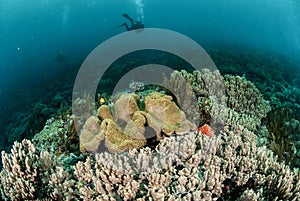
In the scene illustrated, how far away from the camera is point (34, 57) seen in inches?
1315

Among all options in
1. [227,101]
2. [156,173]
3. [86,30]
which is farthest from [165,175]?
[86,30]

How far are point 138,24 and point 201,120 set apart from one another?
538 inches

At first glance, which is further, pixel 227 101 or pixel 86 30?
pixel 86 30

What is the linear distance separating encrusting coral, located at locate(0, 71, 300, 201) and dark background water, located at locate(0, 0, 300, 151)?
1244 cm

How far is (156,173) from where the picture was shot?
343 centimetres

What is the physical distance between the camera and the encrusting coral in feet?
11.1

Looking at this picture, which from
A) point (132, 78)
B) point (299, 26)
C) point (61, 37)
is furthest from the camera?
point (299, 26)

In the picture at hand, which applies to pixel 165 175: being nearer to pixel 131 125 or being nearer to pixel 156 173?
pixel 156 173

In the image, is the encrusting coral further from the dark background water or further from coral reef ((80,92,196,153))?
the dark background water

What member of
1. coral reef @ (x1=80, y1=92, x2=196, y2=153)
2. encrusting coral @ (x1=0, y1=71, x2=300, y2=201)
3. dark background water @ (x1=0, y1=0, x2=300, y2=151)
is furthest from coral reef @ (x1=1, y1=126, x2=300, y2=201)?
dark background water @ (x1=0, y1=0, x2=300, y2=151)

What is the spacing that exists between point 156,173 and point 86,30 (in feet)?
192

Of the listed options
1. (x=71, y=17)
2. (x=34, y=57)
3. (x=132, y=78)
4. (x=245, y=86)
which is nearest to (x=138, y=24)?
(x=132, y=78)

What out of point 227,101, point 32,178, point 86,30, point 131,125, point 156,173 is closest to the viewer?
point 156,173

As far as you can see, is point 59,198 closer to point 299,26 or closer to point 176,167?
point 176,167
